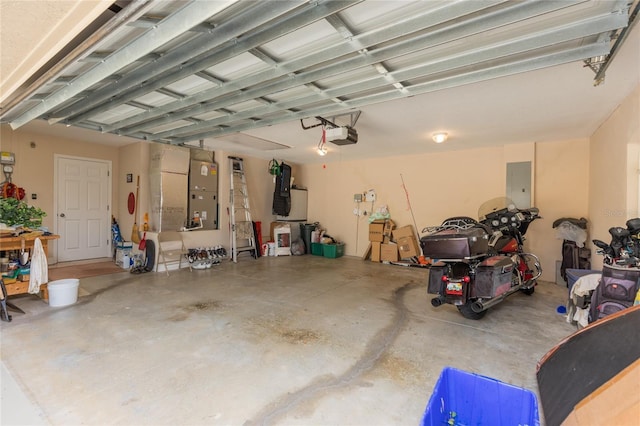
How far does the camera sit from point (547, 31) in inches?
73.5

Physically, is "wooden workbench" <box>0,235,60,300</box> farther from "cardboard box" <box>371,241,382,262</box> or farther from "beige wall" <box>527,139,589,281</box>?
"beige wall" <box>527,139,589,281</box>

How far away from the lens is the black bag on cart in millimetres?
2260

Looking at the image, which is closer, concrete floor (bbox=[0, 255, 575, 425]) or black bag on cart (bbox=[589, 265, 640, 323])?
concrete floor (bbox=[0, 255, 575, 425])

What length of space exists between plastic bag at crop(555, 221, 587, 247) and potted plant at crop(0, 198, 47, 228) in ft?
24.3

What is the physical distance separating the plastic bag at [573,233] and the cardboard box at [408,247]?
249 centimetres

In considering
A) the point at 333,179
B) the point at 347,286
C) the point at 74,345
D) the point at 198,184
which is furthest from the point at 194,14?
the point at 333,179

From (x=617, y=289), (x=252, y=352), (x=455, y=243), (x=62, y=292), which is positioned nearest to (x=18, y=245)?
(x=62, y=292)

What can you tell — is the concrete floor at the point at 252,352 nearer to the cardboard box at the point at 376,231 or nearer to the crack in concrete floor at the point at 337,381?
the crack in concrete floor at the point at 337,381

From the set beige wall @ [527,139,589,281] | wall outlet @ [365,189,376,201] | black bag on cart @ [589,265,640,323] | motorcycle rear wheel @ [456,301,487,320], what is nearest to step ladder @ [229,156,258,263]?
wall outlet @ [365,189,376,201]

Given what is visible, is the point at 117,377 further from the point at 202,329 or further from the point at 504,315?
the point at 504,315

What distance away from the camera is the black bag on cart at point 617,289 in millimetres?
2260

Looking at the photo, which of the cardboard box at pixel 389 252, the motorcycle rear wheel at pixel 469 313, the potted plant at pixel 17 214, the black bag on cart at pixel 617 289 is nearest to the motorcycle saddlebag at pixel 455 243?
the motorcycle rear wheel at pixel 469 313

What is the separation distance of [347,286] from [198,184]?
3.86 m

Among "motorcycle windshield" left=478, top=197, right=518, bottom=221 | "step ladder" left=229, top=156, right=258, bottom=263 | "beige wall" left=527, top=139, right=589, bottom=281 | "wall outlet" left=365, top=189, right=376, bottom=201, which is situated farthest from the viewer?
"wall outlet" left=365, top=189, right=376, bottom=201
